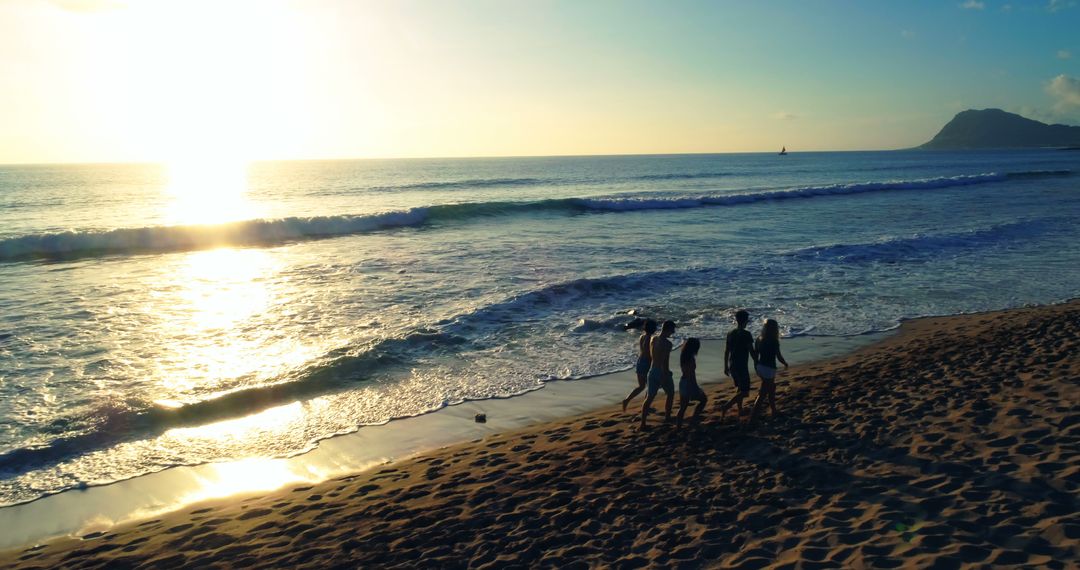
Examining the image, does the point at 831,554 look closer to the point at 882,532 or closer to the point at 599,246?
the point at 882,532

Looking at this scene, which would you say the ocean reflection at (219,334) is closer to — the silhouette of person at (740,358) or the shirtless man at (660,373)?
the shirtless man at (660,373)

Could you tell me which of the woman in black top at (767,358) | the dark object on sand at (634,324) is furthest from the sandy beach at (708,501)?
the dark object on sand at (634,324)

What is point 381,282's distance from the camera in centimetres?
1981

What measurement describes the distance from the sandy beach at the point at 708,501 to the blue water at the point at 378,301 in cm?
219

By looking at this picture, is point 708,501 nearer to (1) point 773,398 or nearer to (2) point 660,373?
(2) point 660,373

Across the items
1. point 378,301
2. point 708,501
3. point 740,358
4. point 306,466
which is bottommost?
point 306,466

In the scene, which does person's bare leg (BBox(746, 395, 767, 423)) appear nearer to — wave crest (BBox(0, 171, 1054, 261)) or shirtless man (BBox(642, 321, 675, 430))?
shirtless man (BBox(642, 321, 675, 430))

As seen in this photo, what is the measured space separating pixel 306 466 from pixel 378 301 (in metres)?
8.99

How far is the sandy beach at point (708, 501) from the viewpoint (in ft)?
18.6

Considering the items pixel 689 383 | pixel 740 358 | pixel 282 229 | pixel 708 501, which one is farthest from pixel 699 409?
pixel 282 229

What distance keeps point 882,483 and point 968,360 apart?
5.36m

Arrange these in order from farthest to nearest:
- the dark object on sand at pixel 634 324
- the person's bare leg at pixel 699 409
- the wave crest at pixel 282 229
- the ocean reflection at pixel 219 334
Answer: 1. the wave crest at pixel 282 229
2. the dark object on sand at pixel 634 324
3. the ocean reflection at pixel 219 334
4. the person's bare leg at pixel 699 409

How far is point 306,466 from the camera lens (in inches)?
337

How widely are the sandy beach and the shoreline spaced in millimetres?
396
